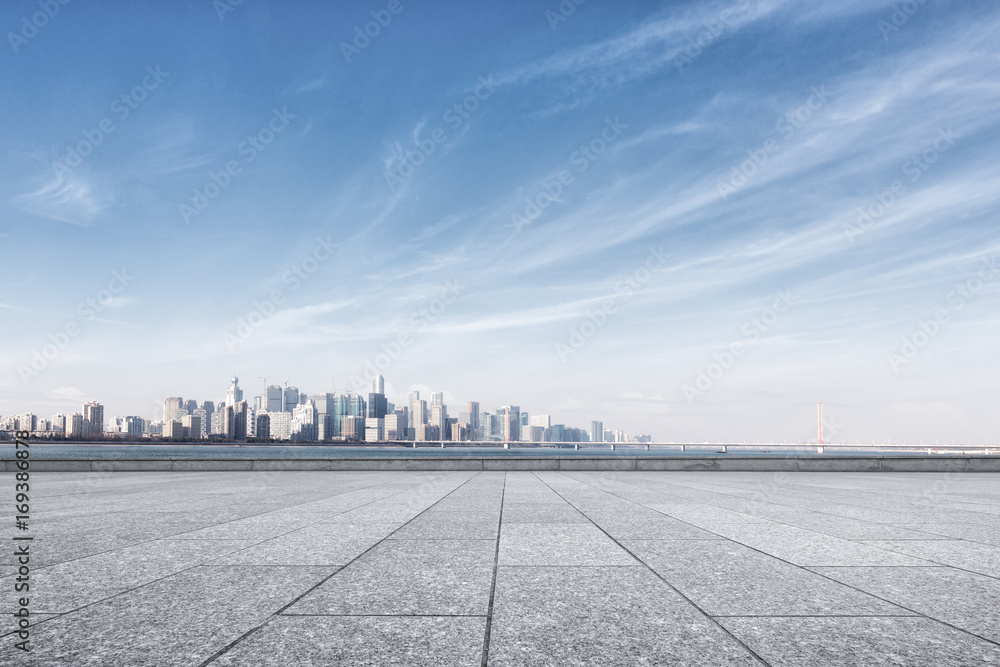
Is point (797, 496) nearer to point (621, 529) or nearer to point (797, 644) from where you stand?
point (621, 529)

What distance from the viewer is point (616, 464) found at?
23.9 m

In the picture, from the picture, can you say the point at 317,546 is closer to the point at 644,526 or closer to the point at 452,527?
the point at 452,527

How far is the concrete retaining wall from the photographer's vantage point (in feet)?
75.0

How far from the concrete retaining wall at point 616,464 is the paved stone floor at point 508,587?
12.4 meters

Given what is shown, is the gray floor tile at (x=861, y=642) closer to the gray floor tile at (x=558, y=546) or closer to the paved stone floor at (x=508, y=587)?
the paved stone floor at (x=508, y=587)

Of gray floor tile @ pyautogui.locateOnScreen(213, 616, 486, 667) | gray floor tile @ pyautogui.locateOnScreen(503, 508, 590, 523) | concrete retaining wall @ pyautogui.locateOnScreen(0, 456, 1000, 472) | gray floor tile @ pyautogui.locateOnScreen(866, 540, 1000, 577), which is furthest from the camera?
concrete retaining wall @ pyautogui.locateOnScreen(0, 456, 1000, 472)

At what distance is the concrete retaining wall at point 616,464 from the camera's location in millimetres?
22859

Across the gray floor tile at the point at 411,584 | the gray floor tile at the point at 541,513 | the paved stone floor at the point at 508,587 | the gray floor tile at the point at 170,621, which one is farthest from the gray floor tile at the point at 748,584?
the gray floor tile at the point at 170,621

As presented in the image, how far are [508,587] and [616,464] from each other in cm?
1953

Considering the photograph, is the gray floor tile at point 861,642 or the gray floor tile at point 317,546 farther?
the gray floor tile at point 317,546

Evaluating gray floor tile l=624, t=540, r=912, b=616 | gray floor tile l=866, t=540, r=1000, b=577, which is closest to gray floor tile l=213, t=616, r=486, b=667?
gray floor tile l=624, t=540, r=912, b=616

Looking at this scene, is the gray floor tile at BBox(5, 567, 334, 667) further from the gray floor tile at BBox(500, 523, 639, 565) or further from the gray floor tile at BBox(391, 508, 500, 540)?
the gray floor tile at BBox(391, 508, 500, 540)

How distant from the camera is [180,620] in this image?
4.18 meters

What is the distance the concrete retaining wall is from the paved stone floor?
1238 centimetres
